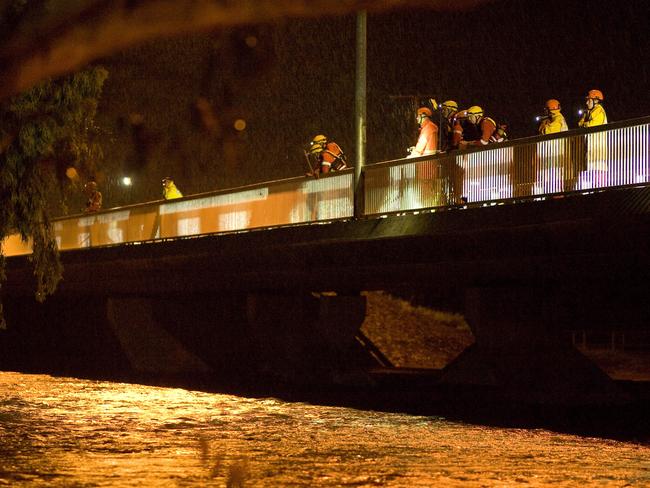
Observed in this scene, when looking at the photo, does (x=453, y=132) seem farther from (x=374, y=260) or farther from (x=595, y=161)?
(x=595, y=161)

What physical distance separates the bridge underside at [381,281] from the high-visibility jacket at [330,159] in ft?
4.86

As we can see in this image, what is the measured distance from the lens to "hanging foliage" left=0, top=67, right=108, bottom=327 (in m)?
20.3

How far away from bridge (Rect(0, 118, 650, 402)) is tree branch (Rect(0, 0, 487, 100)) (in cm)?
1248

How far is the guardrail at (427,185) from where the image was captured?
1778cm

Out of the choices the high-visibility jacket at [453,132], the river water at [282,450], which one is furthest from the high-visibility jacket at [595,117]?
the river water at [282,450]

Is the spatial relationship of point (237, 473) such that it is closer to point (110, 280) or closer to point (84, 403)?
point (84, 403)

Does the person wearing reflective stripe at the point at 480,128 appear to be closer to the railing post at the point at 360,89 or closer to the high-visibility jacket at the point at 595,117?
the high-visibility jacket at the point at 595,117

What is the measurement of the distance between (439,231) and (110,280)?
46.7ft

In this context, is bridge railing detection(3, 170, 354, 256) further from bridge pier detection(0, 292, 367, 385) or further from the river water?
the river water

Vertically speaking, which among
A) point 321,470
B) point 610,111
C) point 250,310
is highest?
point 610,111

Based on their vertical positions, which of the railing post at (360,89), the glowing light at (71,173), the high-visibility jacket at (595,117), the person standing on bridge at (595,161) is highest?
the railing post at (360,89)

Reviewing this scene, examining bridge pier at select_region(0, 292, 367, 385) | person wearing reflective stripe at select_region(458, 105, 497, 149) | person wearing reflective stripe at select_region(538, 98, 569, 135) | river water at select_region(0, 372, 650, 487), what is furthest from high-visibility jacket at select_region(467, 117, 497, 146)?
bridge pier at select_region(0, 292, 367, 385)

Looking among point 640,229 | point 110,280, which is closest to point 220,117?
point 640,229

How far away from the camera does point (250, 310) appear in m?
29.6
